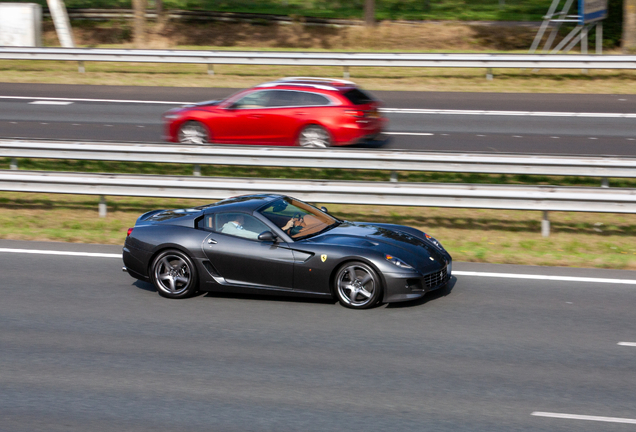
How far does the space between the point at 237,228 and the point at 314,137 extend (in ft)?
20.6

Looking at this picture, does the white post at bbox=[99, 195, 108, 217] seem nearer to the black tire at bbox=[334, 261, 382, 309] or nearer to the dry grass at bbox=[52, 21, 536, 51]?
the black tire at bbox=[334, 261, 382, 309]

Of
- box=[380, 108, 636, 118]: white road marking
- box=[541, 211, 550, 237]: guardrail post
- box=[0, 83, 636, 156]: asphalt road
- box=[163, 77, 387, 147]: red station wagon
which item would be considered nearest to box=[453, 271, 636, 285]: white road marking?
box=[541, 211, 550, 237]: guardrail post

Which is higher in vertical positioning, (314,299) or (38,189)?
(38,189)

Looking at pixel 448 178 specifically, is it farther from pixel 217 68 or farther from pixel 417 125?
pixel 217 68

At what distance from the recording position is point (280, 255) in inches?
340

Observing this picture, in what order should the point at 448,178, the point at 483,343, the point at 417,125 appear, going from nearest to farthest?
the point at 483,343
the point at 448,178
the point at 417,125

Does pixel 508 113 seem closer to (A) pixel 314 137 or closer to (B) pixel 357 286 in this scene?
(A) pixel 314 137

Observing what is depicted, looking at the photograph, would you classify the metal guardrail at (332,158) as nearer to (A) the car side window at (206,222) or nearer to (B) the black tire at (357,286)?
(A) the car side window at (206,222)

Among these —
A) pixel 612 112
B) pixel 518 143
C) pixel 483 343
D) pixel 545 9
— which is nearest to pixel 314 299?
pixel 483 343

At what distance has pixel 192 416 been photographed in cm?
593

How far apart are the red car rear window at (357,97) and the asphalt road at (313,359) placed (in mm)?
6171

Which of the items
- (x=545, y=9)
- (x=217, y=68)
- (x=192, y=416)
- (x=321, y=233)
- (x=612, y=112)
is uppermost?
(x=545, y=9)

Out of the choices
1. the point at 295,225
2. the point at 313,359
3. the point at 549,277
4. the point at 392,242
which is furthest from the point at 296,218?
the point at 549,277

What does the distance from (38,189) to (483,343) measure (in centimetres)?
867
